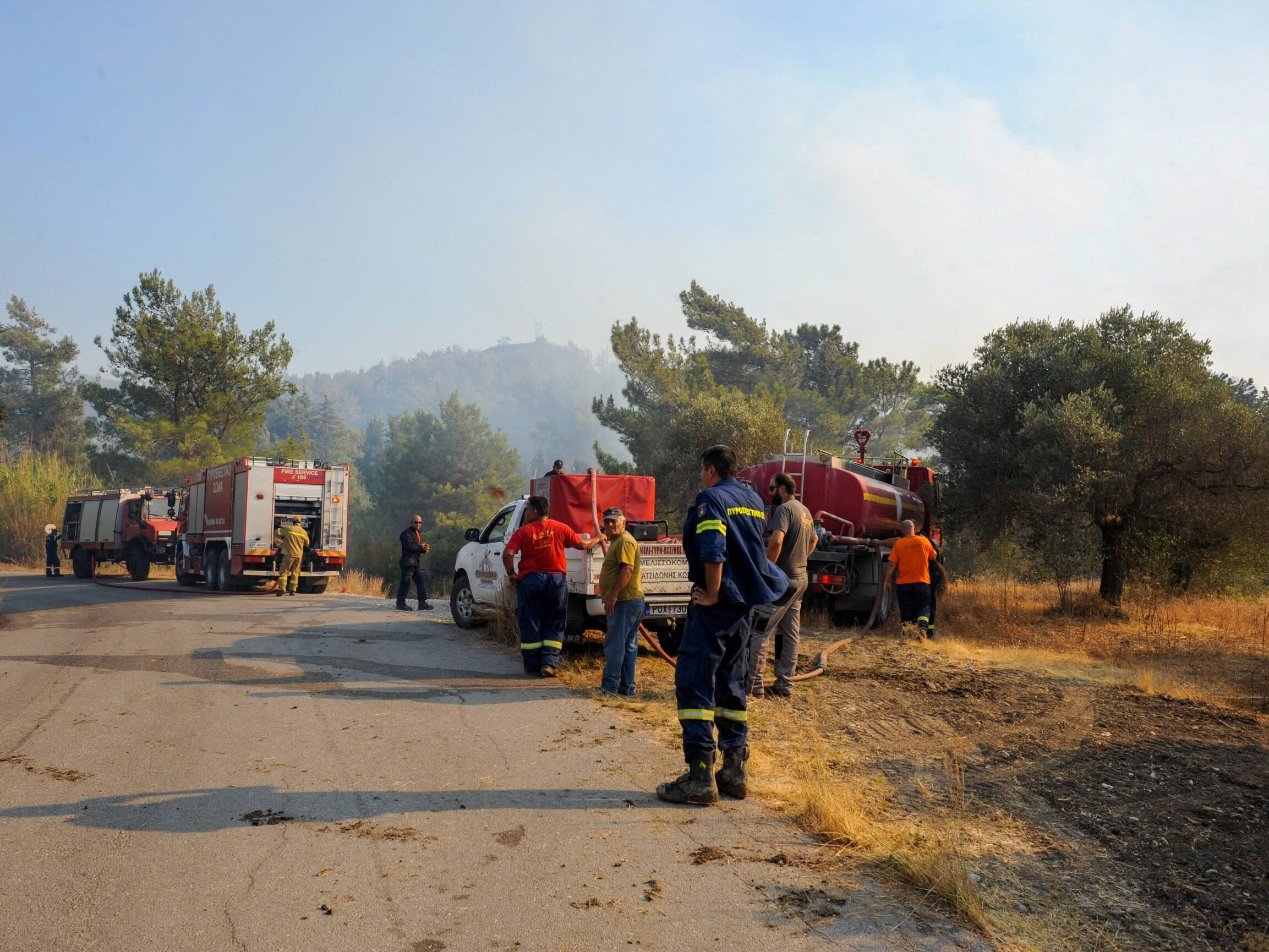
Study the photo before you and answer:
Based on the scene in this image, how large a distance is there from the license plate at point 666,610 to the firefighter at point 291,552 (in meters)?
12.6

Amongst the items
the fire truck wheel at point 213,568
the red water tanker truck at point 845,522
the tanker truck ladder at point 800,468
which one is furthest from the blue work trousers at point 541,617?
the fire truck wheel at point 213,568

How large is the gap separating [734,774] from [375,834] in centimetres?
208

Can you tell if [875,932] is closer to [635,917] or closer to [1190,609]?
[635,917]

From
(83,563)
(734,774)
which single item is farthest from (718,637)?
(83,563)

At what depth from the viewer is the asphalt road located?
371cm

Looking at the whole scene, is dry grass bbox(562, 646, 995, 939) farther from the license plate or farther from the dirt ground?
the license plate

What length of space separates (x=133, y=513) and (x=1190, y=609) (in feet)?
89.3

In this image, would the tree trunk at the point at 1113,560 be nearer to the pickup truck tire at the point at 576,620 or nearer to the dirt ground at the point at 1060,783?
the dirt ground at the point at 1060,783

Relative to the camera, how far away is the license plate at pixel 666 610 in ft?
35.0

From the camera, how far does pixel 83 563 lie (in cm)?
2977

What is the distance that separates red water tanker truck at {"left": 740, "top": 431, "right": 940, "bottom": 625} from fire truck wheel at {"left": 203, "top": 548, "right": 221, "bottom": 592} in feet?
44.1

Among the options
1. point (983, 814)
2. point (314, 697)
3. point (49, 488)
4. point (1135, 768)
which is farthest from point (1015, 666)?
point (49, 488)

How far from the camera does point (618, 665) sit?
29.0ft

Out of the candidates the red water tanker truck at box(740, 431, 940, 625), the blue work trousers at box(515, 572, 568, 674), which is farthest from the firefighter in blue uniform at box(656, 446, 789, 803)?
the red water tanker truck at box(740, 431, 940, 625)
